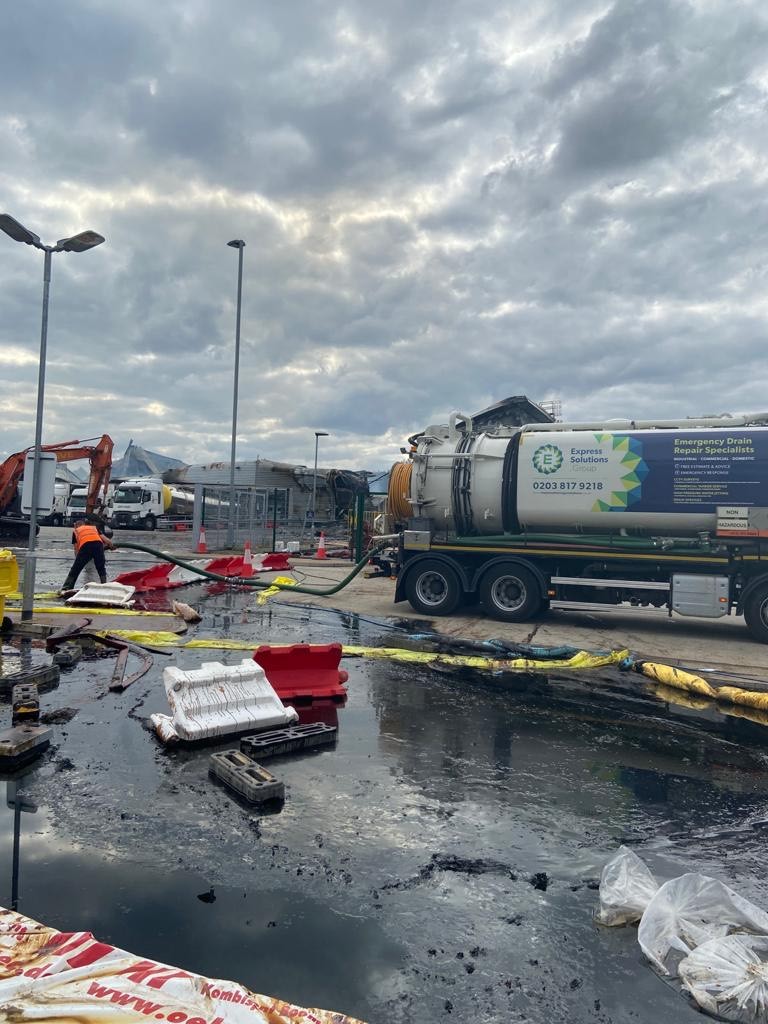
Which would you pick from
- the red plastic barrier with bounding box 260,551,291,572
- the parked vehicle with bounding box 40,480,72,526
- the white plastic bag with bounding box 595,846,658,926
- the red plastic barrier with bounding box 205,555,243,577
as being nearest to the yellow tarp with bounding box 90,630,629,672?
the white plastic bag with bounding box 595,846,658,926

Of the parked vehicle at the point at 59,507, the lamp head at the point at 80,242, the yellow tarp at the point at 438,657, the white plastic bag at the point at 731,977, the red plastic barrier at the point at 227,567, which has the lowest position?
the white plastic bag at the point at 731,977

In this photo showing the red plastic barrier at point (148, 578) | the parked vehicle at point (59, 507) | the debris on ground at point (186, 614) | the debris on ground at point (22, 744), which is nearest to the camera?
the debris on ground at point (22, 744)

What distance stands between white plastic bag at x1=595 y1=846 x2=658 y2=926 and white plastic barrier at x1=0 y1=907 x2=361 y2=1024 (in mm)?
1332

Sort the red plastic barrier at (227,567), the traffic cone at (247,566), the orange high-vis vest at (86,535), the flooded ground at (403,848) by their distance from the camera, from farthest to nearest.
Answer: the red plastic barrier at (227,567) → the traffic cone at (247,566) → the orange high-vis vest at (86,535) → the flooded ground at (403,848)

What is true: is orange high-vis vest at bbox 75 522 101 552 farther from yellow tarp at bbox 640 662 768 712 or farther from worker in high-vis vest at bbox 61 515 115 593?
yellow tarp at bbox 640 662 768 712

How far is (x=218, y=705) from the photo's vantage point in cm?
521

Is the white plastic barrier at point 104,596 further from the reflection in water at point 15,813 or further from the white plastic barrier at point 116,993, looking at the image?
the white plastic barrier at point 116,993

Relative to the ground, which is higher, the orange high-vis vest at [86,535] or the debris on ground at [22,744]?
the orange high-vis vest at [86,535]

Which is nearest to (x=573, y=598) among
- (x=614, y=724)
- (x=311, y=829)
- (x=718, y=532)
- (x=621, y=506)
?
(x=621, y=506)

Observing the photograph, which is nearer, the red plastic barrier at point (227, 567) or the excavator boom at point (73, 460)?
the red plastic barrier at point (227, 567)

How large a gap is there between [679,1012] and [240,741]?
3.32m

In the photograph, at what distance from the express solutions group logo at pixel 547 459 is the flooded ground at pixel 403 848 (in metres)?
5.79

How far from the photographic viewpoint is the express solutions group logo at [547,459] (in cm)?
1113

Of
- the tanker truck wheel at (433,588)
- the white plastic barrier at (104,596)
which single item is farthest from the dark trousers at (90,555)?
the tanker truck wheel at (433,588)
